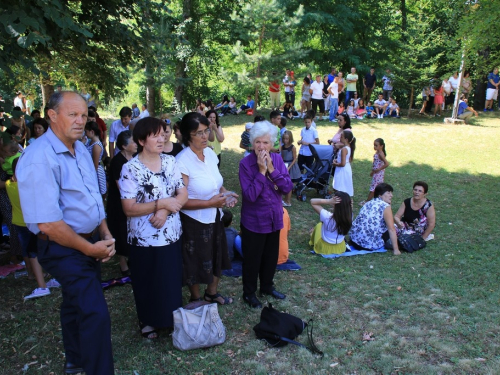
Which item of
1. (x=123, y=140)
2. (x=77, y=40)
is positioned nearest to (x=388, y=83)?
(x=77, y=40)

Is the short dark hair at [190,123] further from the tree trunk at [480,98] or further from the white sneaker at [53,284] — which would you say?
the tree trunk at [480,98]

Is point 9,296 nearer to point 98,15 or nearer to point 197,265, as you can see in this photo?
point 197,265

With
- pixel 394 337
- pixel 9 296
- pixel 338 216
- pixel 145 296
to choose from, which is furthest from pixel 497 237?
pixel 9 296

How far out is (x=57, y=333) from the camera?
3703 mm

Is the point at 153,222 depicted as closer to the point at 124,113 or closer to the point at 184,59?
the point at 124,113

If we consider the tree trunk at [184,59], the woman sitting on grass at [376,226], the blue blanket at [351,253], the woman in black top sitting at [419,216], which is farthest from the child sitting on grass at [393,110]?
the blue blanket at [351,253]

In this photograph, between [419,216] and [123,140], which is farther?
[419,216]

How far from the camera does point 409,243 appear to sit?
19.5 feet

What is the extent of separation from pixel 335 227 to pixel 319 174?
115 inches

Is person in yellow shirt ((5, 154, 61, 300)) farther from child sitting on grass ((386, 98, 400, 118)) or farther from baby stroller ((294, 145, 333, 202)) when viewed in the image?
child sitting on grass ((386, 98, 400, 118))

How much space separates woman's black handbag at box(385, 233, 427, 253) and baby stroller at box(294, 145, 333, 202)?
258 centimetres

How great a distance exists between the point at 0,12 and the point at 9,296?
2.90 meters

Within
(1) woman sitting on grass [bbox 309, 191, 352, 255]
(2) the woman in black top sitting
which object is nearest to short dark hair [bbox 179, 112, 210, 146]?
(1) woman sitting on grass [bbox 309, 191, 352, 255]

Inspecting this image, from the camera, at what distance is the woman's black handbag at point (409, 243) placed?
5930 millimetres
